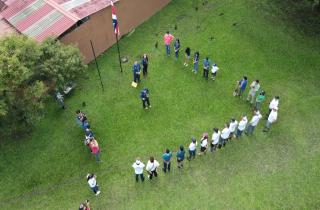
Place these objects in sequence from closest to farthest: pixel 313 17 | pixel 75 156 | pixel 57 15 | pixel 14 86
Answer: pixel 14 86
pixel 75 156
pixel 57 15
pixel 313 17

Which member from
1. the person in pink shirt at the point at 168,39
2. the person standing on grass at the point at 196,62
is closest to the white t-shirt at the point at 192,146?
the person standing on grass at the point at 196,62

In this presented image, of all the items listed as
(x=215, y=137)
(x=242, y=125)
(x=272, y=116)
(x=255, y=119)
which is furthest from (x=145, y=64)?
(x=272, y=116)

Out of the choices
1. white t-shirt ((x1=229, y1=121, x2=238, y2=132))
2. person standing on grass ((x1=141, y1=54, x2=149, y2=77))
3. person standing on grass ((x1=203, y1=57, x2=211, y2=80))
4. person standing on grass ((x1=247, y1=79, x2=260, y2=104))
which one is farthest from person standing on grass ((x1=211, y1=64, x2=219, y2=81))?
white t-shirt ((x1=229, y1=121, x2=238, y2=132))

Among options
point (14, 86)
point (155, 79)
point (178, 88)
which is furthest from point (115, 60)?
point (14, 86)

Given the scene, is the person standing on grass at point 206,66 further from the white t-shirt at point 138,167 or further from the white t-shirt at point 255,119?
the white t-shirt at point 138,167

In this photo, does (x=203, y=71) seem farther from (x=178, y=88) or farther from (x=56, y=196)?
(x=56, y=196)
